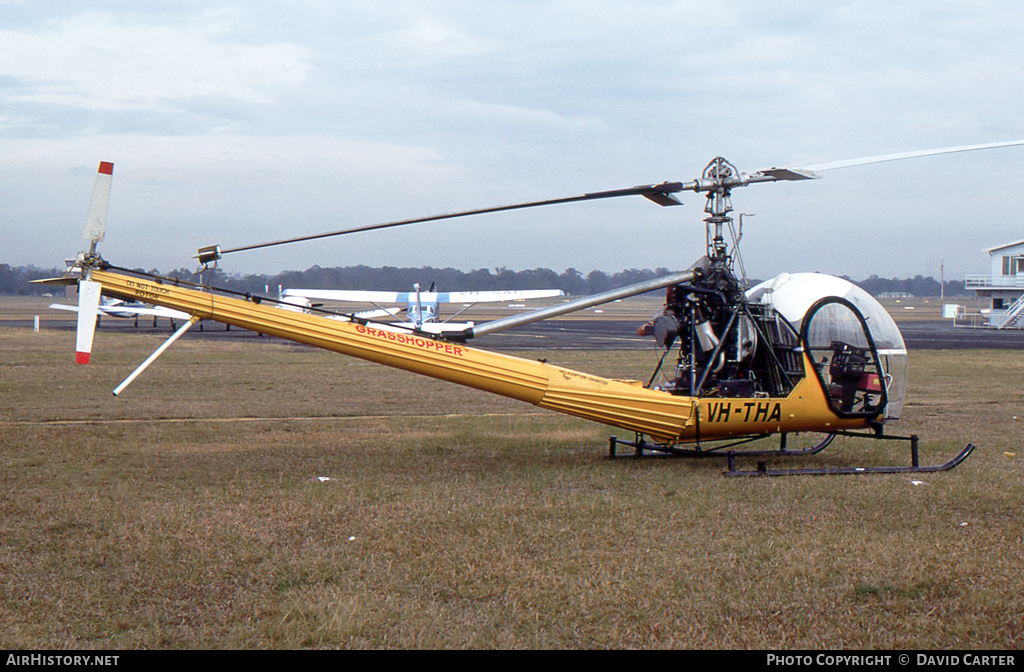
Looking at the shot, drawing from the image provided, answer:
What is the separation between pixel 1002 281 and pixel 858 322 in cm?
6112

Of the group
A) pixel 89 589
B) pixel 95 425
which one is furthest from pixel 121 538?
pixel 95 425

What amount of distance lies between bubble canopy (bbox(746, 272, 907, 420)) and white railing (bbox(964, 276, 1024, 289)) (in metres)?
60.2

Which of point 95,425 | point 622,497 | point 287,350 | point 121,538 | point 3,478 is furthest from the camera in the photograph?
point 287,350

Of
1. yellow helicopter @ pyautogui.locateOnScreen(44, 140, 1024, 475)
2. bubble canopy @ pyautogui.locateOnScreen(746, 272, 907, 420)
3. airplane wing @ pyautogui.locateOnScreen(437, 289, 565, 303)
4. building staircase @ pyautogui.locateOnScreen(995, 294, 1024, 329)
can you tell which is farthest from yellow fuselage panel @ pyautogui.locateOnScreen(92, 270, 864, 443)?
building staircase @ pyautogui.locateOnScreen(995, 294, 1024, 329)

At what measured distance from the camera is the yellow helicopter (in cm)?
996

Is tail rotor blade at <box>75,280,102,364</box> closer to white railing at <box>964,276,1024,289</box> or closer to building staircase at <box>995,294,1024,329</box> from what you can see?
building staircase at <box>995,294,1024,329</box>

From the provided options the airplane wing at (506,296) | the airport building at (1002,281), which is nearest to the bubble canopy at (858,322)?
the airplane wing at (506,296)

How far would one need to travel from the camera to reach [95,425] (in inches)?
545

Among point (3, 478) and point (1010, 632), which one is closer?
point (1010, 632)

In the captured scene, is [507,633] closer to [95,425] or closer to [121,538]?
[121,538]

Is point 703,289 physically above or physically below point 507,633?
above

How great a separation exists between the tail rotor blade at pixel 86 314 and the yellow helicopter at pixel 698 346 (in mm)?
15

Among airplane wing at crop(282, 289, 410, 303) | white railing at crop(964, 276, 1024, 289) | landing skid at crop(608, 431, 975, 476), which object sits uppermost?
white railing at crop(964, 276, 1024, 289)
